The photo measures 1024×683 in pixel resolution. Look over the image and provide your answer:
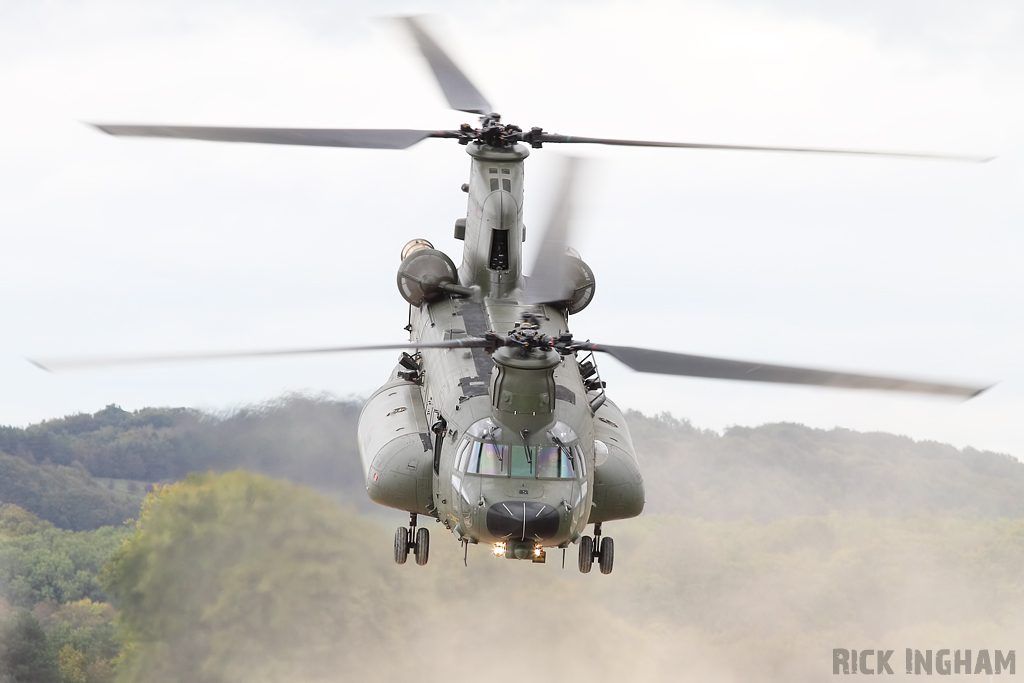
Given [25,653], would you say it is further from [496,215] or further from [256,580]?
[496,215]

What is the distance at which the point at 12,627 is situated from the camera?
39.4 m

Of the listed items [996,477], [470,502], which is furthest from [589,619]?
[996,477]

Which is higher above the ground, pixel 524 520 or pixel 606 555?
pixel 606 555

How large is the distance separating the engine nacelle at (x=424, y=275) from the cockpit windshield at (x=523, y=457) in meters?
5.11

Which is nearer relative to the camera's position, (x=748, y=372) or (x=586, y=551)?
(x=748, y=372)

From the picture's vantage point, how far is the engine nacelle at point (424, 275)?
25453mm

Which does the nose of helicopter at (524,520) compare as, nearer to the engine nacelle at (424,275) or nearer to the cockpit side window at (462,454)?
the cockpit side window at (462,454)

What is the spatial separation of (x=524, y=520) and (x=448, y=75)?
9384mm

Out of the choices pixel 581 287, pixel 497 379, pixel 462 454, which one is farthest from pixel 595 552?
pixel 581 287

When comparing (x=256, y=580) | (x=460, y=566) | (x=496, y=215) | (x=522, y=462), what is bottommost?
(x=522, y=462)

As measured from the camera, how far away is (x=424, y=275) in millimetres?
25500

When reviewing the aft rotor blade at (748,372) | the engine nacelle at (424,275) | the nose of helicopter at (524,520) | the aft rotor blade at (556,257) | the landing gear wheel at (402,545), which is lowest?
the nose of helicopter at (524,520)

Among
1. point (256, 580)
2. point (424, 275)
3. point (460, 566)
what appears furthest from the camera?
point (460, 566)

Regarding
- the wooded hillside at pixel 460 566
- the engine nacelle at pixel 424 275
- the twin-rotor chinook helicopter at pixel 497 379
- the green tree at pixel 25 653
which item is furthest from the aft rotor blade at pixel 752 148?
the green tree at pixel 25 653
